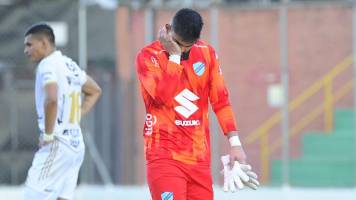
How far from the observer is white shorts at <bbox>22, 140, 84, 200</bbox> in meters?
8.65

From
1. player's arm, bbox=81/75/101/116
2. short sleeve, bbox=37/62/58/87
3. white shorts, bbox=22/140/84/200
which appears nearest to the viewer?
short sleeve, bbox=37/62/58/87

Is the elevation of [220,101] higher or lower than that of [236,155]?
higher

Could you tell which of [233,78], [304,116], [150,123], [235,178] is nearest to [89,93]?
A: [150,123]

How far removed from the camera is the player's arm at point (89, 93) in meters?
9.00

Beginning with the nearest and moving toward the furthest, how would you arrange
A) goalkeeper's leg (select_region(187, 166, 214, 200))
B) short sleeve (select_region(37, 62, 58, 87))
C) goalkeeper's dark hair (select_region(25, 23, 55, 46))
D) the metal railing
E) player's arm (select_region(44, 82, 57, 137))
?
goalkeeper's leg (select_region(187, 166, 214, 200)), player's arm (select_region(44, 82, 57, 137)), short sleeve (select_region(37, 62, 58, 87)), goalkeeper's dark hair (select_region(25, 23, 55, 46)), the metal railing

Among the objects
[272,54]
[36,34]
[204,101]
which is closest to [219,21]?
[272,54]

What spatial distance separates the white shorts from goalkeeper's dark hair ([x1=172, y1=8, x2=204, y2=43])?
208 cm

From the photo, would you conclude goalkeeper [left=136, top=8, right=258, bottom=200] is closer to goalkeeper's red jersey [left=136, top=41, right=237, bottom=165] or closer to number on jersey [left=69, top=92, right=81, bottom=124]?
goalkeeper's red jersey [left=136, top=41, right=237, bottom=165]

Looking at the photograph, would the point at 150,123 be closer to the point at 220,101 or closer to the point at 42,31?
the point at 220,101

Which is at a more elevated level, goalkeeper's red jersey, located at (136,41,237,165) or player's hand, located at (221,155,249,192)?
goalkeeper's red jersey, located at (136,41,237,165)

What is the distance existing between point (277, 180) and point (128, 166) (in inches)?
82.2

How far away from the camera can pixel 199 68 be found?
23.7 feet

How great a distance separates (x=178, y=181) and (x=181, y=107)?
50 cm

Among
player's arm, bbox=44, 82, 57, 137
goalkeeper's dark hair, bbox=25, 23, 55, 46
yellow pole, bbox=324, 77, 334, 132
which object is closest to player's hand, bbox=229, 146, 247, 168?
player's arm, bbox=44, 82, 57, 137
